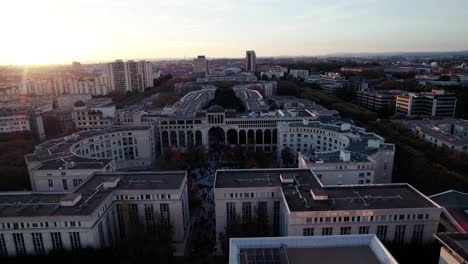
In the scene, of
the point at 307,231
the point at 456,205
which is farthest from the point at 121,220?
the point at 456,205

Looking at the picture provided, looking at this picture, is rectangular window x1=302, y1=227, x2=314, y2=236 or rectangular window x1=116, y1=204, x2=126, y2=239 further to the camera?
rectangular window x1=116, y1=204, x2=126, y2=239

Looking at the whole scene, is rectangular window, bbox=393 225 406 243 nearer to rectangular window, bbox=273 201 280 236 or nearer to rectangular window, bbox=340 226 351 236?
rectangular window, bbox=340 226 351 236

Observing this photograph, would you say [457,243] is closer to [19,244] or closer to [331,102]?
[19,244]

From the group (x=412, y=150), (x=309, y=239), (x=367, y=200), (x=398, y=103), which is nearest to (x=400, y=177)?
(x=412, y=150)

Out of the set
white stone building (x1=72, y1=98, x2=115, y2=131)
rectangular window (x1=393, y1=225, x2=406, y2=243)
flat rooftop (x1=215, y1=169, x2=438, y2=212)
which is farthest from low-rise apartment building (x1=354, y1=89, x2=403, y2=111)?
white stone building (x1=72, y1=98, x2=115, y2=131)

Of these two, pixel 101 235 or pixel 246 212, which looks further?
pixel 246 212

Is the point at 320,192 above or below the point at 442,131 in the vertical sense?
above

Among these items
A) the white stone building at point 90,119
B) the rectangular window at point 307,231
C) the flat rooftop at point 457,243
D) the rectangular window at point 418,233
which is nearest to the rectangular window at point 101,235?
the rectangular window at point 307,231
